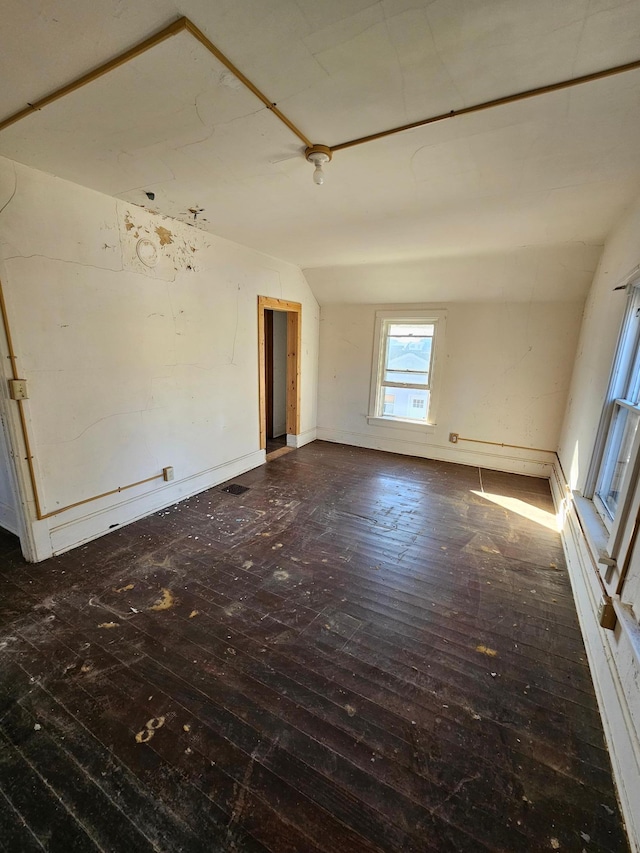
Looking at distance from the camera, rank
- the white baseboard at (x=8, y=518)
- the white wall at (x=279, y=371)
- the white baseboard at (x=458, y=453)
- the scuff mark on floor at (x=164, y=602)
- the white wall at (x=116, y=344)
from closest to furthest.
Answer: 1. the scuff mark on floor at (x=164, y=602)
2. the white wall at (x=116, y=344)
3. the white baseboard at (x=8, y=518)
4. the white baseboard at (x=458, y=453)
5. the white wall at (x=279, y=371)

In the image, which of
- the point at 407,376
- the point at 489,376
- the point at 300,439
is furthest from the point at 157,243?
the point at 489,376

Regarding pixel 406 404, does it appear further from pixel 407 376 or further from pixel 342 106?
pixel 342 106

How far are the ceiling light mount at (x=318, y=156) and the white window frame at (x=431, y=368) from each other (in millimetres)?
2968

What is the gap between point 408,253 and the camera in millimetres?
3551

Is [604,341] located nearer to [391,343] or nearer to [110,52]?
[391,343]

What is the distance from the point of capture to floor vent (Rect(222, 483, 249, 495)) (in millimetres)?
3494

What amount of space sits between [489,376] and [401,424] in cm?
126

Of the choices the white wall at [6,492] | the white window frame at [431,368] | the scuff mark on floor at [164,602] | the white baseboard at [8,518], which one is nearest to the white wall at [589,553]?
the white window frame at [431,368]

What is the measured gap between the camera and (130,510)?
9.29ft

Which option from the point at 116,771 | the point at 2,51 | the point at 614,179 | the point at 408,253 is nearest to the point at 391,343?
the point at 408,253

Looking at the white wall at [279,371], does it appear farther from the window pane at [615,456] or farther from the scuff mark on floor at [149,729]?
the scuff mark on floor at [149,729]

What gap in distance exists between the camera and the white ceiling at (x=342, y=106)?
39.7 inches

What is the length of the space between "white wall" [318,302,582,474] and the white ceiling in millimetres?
1520

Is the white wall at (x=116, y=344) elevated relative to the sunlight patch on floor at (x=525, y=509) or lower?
elevated
